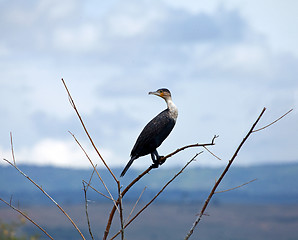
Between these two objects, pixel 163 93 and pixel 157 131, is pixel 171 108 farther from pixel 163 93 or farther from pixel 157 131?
pixel 157 131

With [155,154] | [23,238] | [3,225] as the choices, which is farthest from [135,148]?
[23,238]

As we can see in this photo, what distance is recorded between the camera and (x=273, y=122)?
2.99m

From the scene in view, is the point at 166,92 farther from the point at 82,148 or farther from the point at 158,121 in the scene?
the point at 82,148

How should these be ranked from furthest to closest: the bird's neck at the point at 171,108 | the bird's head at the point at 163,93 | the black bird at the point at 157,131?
the bird's neck at the point at 171,108 < the bird's head at the point at 163,93 < the black bird at the point at 157,131

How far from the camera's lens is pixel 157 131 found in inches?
239

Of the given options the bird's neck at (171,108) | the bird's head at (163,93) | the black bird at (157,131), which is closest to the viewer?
the black bird at (157,131)

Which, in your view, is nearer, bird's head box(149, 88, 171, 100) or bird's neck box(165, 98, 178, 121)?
bird's head box(149, 88, 171, 100)

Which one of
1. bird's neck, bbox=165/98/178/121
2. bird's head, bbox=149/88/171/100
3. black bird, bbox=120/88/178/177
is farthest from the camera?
bird's neck, bbox=165/98/178/121

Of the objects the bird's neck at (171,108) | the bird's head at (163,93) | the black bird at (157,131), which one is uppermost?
the bird's head at (163,93)

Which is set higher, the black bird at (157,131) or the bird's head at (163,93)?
the bird's head at (163,93)

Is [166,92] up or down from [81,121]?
up

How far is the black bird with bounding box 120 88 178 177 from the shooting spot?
5859 millimetres

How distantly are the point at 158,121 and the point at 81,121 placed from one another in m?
3.13

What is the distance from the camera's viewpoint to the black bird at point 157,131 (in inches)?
231
